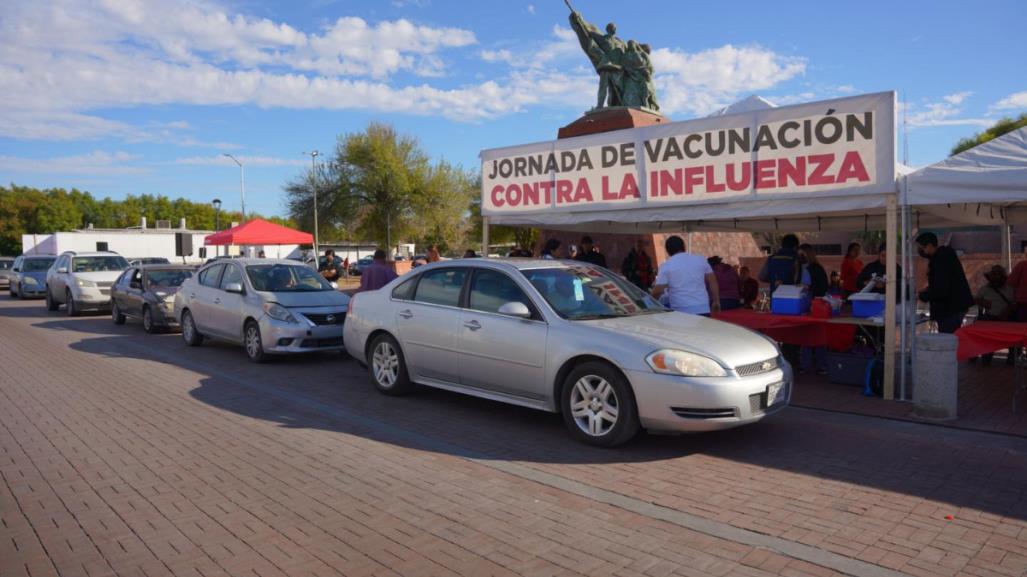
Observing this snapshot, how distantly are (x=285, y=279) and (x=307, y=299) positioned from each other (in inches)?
37.2

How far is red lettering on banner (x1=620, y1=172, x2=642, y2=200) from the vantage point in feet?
33.1

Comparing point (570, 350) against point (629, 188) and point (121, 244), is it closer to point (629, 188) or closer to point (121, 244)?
point (629, 188)

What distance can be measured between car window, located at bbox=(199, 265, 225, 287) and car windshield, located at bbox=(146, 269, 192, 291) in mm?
3383

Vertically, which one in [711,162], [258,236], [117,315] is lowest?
[117,315]

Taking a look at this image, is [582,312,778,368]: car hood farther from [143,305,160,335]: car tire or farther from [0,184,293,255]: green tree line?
[0,184,293,255]: green tree line

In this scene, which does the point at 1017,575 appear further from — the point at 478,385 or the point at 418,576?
the point at 478,385

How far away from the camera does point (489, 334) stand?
275 inches

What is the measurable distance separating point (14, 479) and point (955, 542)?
20.8ft

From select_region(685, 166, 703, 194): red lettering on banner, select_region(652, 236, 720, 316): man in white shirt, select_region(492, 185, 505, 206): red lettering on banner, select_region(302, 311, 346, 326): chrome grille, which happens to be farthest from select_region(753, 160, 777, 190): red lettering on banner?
select_region(302, 311, 346, 326): chrome grille

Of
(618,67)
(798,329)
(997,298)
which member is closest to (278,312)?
(798,329)

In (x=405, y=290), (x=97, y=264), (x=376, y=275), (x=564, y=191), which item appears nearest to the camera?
(x=405, y=290)

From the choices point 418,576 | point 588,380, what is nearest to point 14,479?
point 418,576

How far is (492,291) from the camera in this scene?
24.0ft

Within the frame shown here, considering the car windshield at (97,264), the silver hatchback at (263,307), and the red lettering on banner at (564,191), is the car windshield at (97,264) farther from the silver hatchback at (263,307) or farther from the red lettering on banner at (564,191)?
the red lettering on banner at (564,191)
